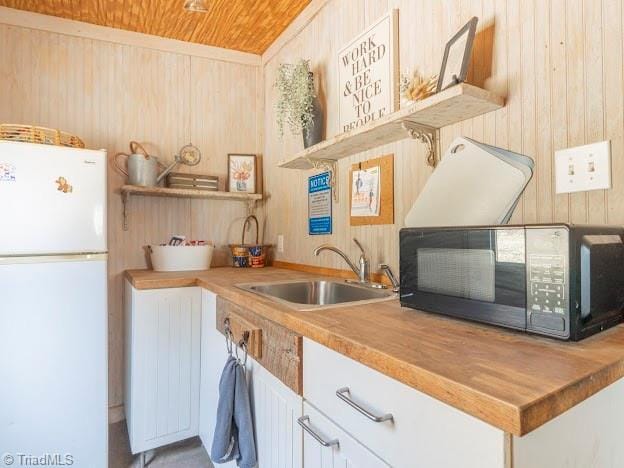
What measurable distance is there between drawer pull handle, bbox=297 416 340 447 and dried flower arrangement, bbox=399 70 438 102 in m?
1.07

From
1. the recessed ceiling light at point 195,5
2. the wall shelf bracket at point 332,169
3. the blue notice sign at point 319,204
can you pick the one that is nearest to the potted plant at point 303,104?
the wall shelf bracket at point 332,169

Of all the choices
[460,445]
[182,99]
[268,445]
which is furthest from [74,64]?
[460,445]

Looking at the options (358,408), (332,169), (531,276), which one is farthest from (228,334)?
(531,276)

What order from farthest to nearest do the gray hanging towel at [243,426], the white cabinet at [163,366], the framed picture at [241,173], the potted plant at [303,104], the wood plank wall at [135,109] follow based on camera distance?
1. the framed picture at [241,173]
2. the wood plank wall at [135,109]
3. the potted plant at [303,104]
4. the white cabinet at [163,366]
5. the gray hanging towel at [243,426]

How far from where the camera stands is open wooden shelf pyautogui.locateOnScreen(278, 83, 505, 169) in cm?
107

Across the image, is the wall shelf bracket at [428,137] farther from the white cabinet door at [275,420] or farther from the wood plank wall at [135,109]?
the wood plank wall at [135,109]

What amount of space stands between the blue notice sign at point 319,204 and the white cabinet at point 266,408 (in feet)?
2.24

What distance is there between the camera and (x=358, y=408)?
72 cm

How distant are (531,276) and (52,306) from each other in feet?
6.05

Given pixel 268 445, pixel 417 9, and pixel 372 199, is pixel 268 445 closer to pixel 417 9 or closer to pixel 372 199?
pixel 372 199

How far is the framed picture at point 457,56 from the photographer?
1100mm

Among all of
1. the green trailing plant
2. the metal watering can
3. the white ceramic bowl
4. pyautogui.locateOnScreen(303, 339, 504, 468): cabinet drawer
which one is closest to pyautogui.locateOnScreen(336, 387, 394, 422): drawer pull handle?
pyautogui.locateOnScreen(303, 339, 504, 468): cabinet drawer

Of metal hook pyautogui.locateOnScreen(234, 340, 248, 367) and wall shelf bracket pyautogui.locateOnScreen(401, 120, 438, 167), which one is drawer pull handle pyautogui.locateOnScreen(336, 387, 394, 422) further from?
wall shelf bracket pyautogui.locateOnScreen(401, 120, 438, 167)

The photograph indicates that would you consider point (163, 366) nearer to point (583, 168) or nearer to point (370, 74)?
point (370, 74)
